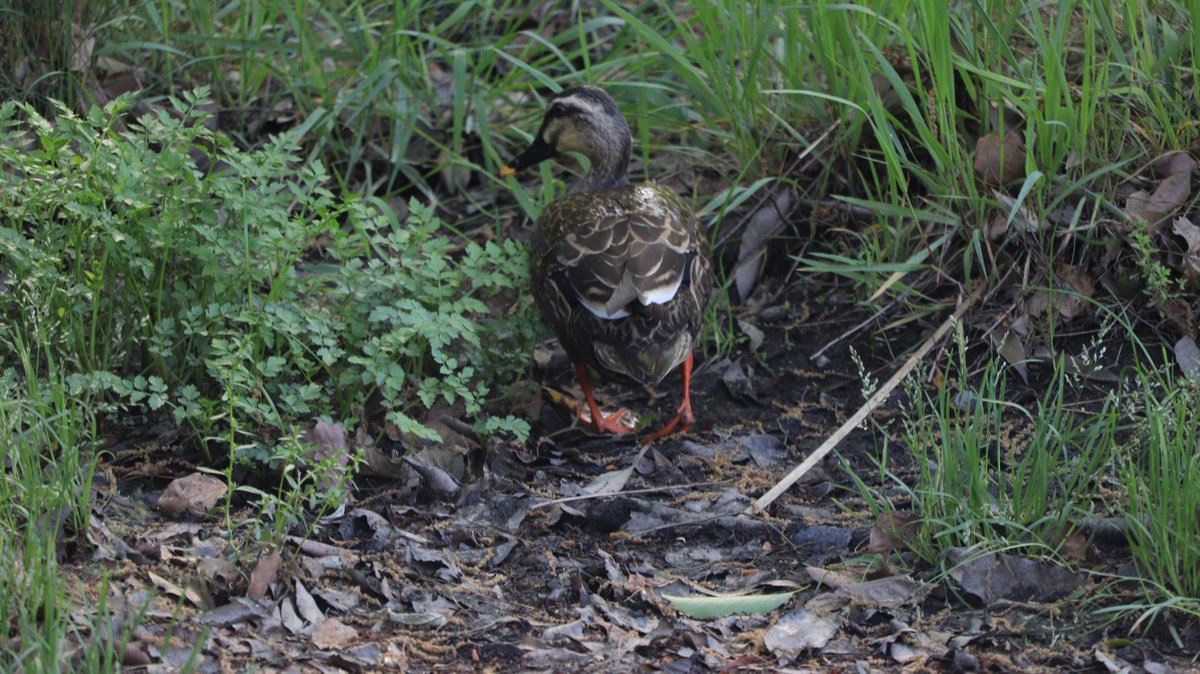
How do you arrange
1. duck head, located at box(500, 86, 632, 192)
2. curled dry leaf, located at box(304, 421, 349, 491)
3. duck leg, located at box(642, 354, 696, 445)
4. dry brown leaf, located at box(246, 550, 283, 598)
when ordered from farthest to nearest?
duck head, located at box(500, 86, 632, 192)
duck leg, located at box(642, 354, 696, 445)
curled dry leaf, located at box(304, 421, 349, 491)
dry brown leaf, located at box(246, 550, 283, 598)

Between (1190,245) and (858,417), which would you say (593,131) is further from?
(1190,245)

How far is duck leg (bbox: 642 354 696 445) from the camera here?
4766 millimetres

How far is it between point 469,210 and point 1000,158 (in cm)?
246

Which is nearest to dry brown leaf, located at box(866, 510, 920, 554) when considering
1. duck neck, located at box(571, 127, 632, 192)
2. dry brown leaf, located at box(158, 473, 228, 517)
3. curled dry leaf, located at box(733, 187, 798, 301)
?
dry brown leaf, located at box(158, 473, 228, 517)

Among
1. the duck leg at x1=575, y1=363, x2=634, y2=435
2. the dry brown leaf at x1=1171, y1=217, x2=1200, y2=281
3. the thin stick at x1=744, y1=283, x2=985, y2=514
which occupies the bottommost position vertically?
the duck leg at x1=575, y1=363, x2=634, y2=435

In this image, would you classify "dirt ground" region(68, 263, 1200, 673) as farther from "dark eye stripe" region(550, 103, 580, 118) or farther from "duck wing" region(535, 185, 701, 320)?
"dark eye stripe" region(550, 103, 580, 118)

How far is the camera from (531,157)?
584 centimetres

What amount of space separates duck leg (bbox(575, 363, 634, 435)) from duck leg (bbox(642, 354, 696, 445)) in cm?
13

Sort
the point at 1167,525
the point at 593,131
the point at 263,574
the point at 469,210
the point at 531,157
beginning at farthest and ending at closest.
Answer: the point at 469,210 < the point at 531,157 < the point at 593,131 < the point at 263,574 < the point at 1167,525

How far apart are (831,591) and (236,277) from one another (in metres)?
2.02

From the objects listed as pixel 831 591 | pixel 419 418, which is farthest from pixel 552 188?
pixel 831 591

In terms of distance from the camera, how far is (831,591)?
343 centimetres

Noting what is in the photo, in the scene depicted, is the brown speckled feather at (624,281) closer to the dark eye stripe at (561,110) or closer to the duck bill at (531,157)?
the dark eye stripe at (561,110)

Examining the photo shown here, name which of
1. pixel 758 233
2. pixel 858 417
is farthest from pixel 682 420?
pixel 758 233
